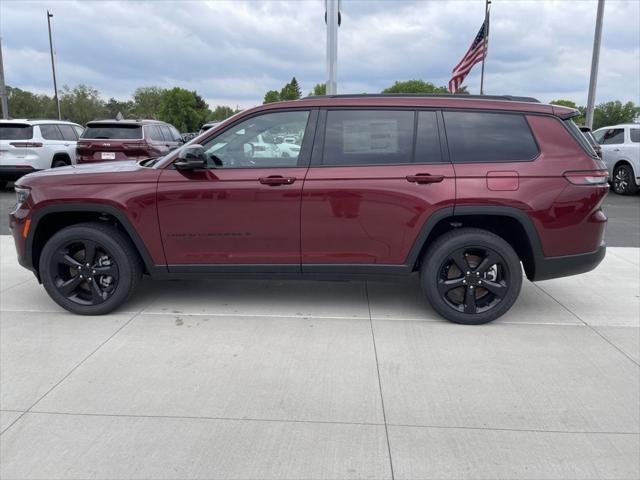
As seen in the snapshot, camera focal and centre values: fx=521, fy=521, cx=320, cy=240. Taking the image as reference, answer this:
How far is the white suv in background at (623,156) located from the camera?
1292 centimetres

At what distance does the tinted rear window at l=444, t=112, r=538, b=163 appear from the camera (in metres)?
4.15

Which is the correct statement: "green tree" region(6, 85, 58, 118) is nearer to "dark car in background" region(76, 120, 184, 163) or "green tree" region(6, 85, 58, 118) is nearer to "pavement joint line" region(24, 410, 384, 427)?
"dark car in background" region(76, 120, 184, 163)

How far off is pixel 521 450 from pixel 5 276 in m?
5.45

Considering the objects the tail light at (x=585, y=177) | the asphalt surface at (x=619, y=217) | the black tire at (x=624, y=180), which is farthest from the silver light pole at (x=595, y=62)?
the tail light at (x=585, y=177)

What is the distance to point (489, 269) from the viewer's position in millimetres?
4277

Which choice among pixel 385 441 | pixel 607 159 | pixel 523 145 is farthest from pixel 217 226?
pixel 607 159

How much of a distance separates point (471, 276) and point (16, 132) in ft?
39.2

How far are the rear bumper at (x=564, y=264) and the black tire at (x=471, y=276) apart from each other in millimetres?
174

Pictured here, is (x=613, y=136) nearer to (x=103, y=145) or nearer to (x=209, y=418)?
(x=103, y=145)

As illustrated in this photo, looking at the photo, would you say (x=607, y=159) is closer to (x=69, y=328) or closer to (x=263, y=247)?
(x=263, y=247)

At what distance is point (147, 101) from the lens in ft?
313

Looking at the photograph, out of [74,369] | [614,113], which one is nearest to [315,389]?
[74,369]

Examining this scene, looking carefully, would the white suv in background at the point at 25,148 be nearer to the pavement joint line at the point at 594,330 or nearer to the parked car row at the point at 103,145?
the parked car row at the point at 103,145

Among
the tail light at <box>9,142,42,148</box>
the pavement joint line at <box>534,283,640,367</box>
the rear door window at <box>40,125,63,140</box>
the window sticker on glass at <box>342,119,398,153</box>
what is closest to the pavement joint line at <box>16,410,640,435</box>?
the pavement joint line at <box>534,283,640,367</box>
